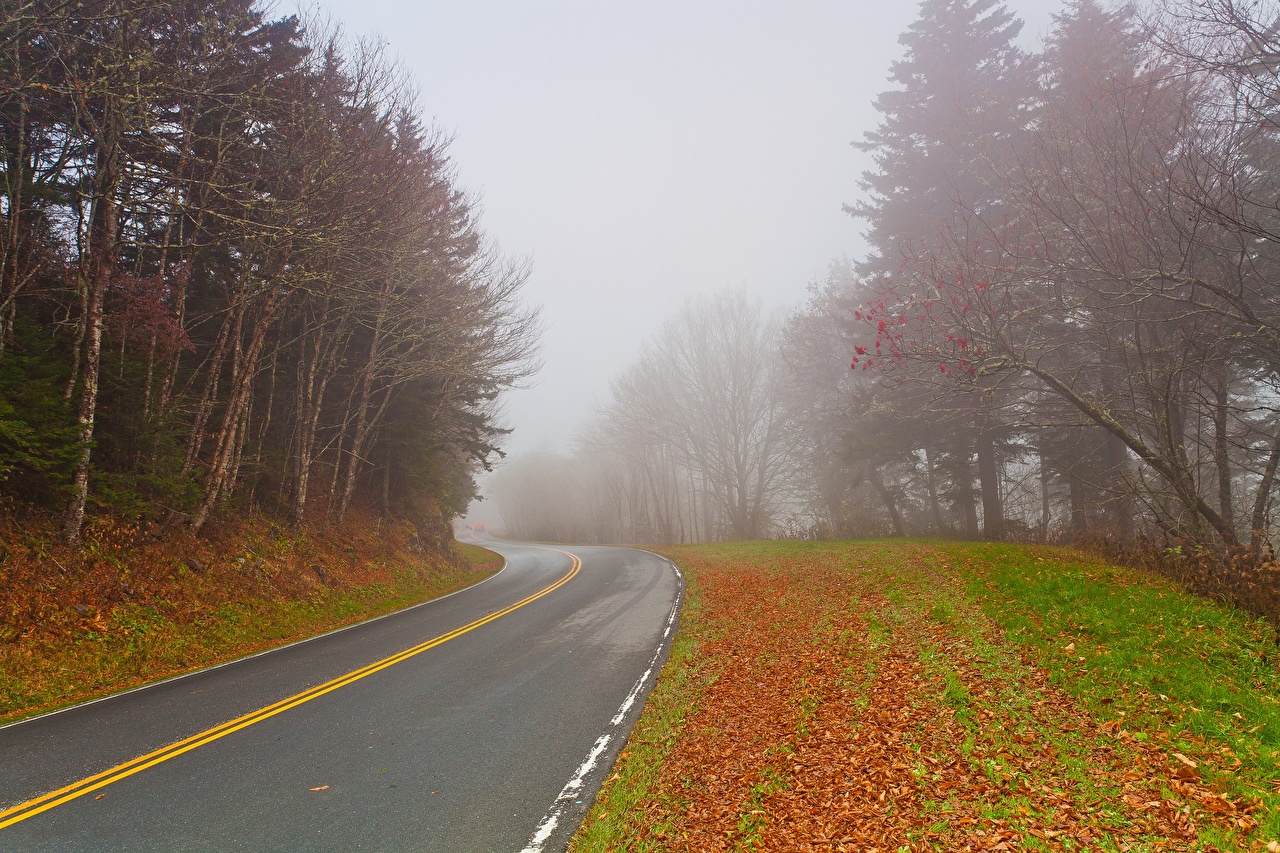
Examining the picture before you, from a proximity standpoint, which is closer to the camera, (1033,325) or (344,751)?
(344,751)

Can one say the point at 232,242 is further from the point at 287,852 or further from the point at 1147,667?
the point at 1147,667

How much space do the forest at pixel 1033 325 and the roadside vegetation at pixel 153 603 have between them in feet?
38.7

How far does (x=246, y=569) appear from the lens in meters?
12.0

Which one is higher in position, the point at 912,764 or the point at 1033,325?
the point at 1033,325

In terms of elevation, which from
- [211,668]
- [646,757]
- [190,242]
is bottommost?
[211,668]

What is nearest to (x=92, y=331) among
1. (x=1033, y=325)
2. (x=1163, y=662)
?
(x=1163, y=662)

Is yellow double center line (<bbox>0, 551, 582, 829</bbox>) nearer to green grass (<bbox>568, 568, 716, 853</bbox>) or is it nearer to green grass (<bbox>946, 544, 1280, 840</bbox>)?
green grass (<bbox>568, 568, 716, 853</bbox>)

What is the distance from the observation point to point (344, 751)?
5.43 metres

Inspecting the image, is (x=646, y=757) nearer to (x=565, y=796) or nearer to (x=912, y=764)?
(x=565, y=796)

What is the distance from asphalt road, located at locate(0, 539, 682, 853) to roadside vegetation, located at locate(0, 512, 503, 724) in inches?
40.7

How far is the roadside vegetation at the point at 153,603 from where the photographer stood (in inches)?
300

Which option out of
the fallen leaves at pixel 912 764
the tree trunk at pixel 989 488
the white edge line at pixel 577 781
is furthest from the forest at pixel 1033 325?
the white edge line at pixel 577 781

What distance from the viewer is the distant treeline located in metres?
8.97

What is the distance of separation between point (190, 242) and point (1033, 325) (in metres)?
15.9
